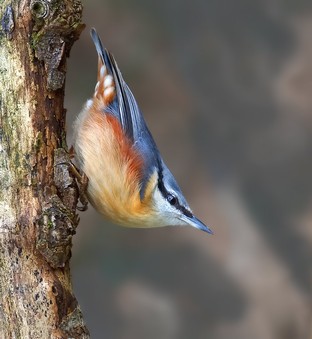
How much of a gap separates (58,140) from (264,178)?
1.67 m

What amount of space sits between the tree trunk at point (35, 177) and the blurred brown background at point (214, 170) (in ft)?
4.69

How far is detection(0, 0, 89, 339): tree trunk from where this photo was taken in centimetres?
197

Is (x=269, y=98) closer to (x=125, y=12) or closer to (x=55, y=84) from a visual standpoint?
(x=125, y=12)

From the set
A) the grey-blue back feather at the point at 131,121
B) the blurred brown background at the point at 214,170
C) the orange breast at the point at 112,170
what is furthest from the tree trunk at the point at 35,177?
the blurred brown background at the point at 214,170

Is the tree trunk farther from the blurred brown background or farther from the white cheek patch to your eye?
the blurred brown background

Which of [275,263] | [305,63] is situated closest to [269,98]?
[305,63]

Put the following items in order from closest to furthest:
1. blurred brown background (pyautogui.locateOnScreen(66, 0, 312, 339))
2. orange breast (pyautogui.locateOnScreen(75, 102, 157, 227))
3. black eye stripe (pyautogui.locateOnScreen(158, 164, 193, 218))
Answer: orange breast (pyautogui.locateOnScreen(75, 102, 157, 227))
black eye stripe (pyautogui.locateOnScreen(158, 164, 193, 218))
blurred brown background (pyautogui.locateOnScreen(66, 0, 312, 339))

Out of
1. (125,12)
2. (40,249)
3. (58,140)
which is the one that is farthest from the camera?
(125,12)

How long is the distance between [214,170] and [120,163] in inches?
46.7

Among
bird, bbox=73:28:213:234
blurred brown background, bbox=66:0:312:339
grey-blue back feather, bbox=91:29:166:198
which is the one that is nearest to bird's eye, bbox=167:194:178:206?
bird, bbox=73:28:213:234

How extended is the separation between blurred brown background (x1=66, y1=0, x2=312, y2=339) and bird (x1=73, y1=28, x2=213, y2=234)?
3.17 ft

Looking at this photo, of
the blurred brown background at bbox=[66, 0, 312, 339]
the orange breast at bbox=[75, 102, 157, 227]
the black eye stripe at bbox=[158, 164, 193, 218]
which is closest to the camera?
the orange breast at bbox=[75, 102, 157, 227]

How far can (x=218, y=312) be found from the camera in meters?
3.54

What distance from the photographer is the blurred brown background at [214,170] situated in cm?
351
